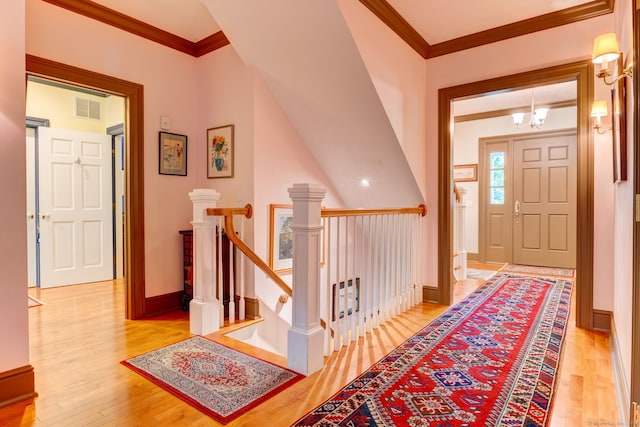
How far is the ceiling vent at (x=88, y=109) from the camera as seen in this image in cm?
484

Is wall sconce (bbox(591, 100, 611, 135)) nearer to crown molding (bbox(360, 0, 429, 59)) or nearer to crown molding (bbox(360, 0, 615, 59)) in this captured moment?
crown molding (bbox(360, 0, 615, 59))

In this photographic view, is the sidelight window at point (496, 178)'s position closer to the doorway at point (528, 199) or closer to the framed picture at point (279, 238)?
the doorway at point (528, 199)

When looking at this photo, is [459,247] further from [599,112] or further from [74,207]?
[74,207]

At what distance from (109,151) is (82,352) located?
3.34m

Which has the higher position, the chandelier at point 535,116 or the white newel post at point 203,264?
the chandelier at point 535,116

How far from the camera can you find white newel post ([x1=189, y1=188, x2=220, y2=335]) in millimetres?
2824

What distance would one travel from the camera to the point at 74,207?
15.3 ft

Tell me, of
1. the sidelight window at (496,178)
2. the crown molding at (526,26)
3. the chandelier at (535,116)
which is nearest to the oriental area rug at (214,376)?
the crown molding at (526,26)

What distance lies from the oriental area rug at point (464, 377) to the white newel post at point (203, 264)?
1.36 meters

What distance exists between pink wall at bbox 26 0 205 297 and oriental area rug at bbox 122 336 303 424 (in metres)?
1.22

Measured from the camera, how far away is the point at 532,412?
1.73 m

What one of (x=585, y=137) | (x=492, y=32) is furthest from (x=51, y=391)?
(x=492, y=32)

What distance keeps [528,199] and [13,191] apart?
6.67 meters

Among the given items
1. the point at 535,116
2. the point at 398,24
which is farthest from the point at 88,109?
the point at 535,116
